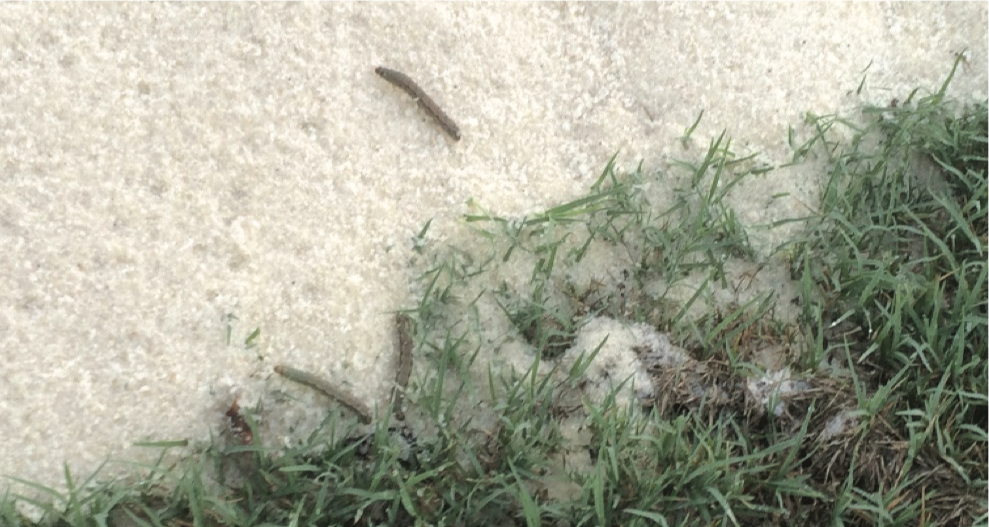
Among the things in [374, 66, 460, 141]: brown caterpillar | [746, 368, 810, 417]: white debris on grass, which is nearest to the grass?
[746, 368, 810, 417]: white debris on grass

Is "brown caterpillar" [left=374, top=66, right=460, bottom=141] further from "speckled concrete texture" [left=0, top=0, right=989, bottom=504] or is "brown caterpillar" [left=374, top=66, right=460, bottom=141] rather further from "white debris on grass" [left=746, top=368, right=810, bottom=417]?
"white debris on grass" [left=746, top=368, right=810, bottom=417]

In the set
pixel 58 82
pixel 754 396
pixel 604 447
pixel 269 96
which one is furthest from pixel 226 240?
pixel 754 396

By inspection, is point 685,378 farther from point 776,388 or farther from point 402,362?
point 402,362

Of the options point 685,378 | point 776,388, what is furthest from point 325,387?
point 776,388

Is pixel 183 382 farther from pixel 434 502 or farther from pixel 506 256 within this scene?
pixel 506 256

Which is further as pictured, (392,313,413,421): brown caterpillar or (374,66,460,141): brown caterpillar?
(374,66,460,141): brown caterpillar

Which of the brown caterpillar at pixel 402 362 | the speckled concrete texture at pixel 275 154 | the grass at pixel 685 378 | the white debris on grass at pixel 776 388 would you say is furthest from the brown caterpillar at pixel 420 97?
the white debris on grass at pixel 776 388
